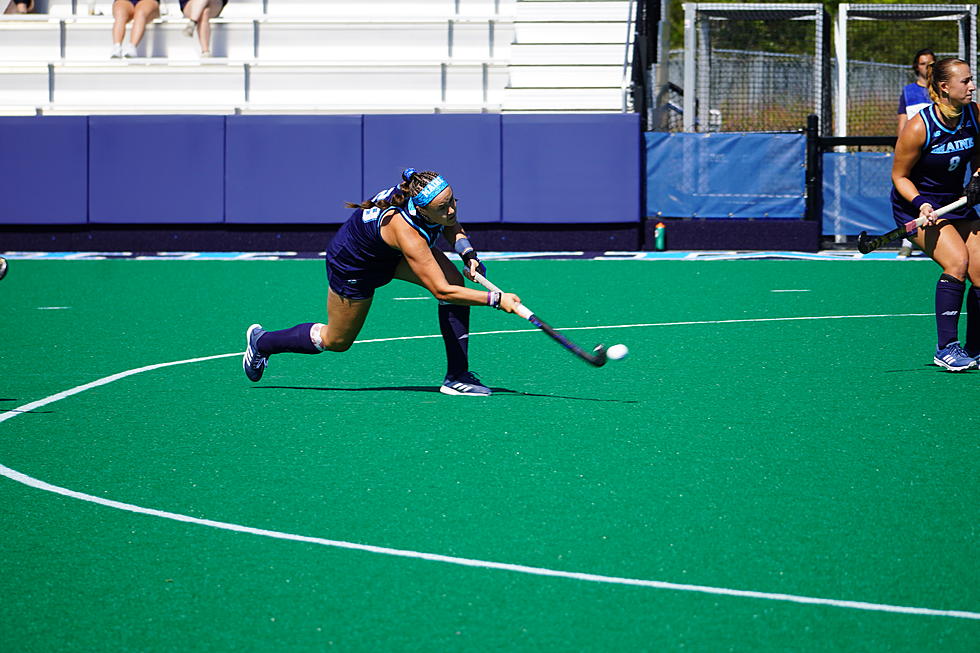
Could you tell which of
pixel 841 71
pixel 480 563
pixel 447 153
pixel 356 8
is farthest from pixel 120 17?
pixel 480 563

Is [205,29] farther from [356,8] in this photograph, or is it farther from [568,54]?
[568,54]

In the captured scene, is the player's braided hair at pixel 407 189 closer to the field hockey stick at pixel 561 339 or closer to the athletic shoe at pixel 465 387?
the field hockey stick at pixel 561 339

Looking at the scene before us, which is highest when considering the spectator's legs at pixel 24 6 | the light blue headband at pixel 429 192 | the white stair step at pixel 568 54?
the spectator's legs at pixel 24 6

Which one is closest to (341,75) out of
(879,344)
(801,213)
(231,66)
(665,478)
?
(231,66)

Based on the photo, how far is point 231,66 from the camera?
2144 centimetres

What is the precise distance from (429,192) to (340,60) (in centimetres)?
1462

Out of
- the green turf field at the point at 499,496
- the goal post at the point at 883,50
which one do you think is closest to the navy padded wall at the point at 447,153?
the goal post at the point at 883,50

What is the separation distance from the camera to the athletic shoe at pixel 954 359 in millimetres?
8570

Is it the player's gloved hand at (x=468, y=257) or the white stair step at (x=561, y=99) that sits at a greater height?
the white stair step at (x=561, y=99)

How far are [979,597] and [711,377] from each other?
14.1 ft

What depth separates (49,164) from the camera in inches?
795

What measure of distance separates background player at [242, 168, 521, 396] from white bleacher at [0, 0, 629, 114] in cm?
1269

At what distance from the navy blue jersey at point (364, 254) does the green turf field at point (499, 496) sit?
0.63 meters

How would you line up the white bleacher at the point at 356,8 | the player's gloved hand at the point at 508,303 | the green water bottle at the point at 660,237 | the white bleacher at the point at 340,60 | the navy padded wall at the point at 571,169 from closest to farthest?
the player's gloved hand at the point at 508,303
the green water bottle at the point at 660,237
the navy padded wall at the point at 571,169
the white bleacher at the point at 340,60
the white bleacher at the point at 356,8
